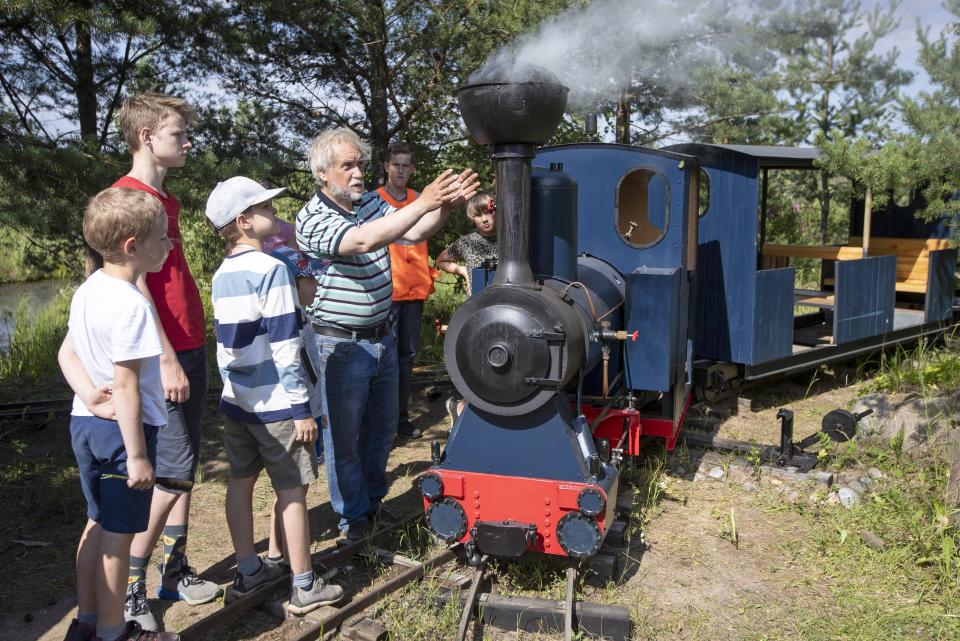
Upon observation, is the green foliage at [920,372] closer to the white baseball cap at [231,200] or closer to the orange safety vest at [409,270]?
the orange safety vest at [409,270]

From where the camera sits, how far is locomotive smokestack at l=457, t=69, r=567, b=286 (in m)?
3.25

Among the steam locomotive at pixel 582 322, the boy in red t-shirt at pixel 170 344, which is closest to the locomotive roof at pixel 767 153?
the steam locomotive at pixel 582 322

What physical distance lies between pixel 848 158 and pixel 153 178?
14.9 feet

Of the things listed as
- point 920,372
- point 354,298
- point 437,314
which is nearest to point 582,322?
point 354,298

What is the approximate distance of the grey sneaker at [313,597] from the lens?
3.23m

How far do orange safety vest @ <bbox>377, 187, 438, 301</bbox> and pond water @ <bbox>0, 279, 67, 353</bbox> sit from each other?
651 cm

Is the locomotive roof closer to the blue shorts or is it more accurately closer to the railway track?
the railway track

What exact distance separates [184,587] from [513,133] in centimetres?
239

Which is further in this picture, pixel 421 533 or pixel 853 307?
pixel 853 307

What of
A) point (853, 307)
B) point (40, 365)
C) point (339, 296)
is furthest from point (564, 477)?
point (40, 365)

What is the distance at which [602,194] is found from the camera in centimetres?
486

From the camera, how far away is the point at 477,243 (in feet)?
16.9

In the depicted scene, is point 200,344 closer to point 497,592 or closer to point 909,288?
point 497,592

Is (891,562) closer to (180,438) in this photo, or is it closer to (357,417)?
(357,417)
